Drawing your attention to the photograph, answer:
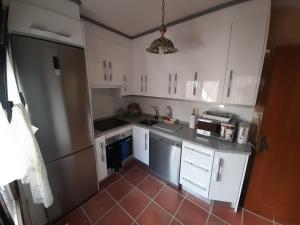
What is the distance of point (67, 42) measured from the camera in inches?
52.7

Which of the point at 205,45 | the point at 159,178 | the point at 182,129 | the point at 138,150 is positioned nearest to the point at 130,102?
the point at 138,150

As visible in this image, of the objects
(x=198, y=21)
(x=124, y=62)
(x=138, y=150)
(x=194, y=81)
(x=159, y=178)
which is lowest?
(x=159, y=178)

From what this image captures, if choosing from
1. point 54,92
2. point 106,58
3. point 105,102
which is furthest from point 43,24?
point 105,102

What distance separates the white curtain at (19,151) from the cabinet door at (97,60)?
1001 millimetres

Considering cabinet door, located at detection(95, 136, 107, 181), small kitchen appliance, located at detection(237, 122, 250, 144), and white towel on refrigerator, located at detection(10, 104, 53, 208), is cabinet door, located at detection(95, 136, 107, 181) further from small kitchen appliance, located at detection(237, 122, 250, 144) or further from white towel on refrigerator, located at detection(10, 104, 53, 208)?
small kitchen appliance, located at detection(237, 122, 250, 144)

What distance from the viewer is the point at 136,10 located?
1.59m

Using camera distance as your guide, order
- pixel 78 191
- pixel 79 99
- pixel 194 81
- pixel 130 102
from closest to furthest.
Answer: pixel 79 99, pixel 78 191, pixel 194 81, pixel 130 102

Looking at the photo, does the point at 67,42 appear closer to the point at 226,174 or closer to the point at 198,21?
the point at 198,21

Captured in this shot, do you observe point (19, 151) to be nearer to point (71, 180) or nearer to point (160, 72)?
point (71, 180)

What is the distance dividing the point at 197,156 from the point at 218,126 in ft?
1.51

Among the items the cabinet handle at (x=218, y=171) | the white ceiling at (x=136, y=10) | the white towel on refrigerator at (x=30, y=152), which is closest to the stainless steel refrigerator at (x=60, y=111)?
the white towel on refrigerator at (x=30, y=152)

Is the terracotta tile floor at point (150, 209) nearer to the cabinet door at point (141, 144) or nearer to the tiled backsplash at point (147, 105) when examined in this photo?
the cabinet door at point (141, 144)

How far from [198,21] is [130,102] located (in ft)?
6.25

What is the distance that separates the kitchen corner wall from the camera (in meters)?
1.77
